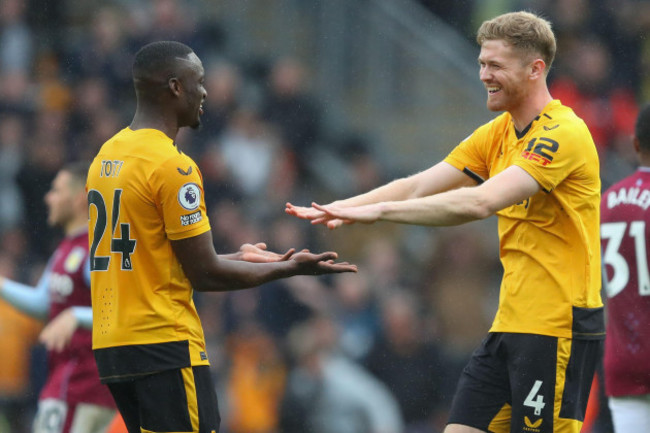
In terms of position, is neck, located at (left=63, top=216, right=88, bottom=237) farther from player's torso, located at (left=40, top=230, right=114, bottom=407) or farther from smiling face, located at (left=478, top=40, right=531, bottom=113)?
smiling face, located at (left=478, top=40, right=531, bottom=113)

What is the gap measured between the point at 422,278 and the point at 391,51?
273cm

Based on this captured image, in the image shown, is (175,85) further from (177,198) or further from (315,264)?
(315,264)

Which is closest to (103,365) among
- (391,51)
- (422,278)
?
(422,278)

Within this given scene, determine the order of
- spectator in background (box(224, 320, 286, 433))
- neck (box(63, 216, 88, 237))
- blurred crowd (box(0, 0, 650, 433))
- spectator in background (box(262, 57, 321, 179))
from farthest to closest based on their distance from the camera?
spectator in background (box(262, 57, 321, 179))
spectator in background (box(224, 320, 286, 433))
blurred crowd (box(0, 0, 650, 433))
neck (box(63, 216, 88, 237))

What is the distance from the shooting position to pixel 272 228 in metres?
10.9

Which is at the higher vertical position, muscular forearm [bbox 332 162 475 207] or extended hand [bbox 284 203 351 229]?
muscular forearm [bbox 332 162 475 207]

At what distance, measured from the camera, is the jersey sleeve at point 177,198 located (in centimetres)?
460

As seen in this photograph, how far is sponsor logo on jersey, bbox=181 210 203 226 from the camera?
462 cm

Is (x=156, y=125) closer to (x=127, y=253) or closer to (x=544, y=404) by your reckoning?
(x=127, y=253)

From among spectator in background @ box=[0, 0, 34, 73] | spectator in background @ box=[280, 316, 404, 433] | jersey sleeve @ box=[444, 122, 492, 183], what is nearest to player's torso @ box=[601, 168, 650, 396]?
jersey sleeve @ box=[444, 122, 492, 183]

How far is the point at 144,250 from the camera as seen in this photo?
467 centimetres

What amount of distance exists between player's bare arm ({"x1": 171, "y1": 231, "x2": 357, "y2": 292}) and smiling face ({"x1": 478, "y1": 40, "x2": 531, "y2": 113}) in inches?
45.5

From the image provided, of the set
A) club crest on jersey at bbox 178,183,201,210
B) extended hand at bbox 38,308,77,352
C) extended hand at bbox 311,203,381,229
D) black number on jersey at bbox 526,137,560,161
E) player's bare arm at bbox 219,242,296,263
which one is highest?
black number on jersey at bbox 526,137,560,161

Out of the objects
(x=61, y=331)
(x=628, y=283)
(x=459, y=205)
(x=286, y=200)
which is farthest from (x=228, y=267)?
(x=286, y=200)
